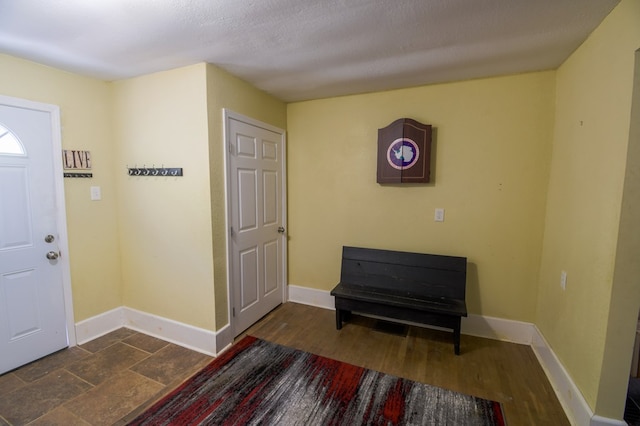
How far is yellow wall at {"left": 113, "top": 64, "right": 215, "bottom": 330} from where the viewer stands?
2.17 meters

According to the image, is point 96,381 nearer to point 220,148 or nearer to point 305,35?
point 220,148

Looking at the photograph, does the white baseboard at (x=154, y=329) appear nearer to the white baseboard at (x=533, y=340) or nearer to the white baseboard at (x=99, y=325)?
the white baseboard at (x=99, y=325)

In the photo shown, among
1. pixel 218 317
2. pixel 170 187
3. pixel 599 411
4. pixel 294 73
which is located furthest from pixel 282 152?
pixel 599 411

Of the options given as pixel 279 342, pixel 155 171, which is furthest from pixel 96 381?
pixel 155 171

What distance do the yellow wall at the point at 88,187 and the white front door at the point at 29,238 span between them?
10 centimetres

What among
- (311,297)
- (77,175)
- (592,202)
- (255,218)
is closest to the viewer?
(592,202)

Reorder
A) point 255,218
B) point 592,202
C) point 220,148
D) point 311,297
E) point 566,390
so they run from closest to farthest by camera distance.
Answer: point 592,202 → point 566,390 → point 220,148 → point 255,218 → point 311,297

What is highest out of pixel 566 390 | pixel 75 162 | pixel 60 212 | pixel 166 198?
pixel 75 162

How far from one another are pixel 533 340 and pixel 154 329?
134 inches

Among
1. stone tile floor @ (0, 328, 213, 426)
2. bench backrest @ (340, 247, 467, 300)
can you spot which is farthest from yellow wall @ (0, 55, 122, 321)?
bench backrest @ (340, 247, 467, 300)

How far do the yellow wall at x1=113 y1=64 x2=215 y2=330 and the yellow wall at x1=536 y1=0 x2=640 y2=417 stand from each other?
2.53 m

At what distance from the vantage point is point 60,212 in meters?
2.25

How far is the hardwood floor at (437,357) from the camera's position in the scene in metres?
1.79

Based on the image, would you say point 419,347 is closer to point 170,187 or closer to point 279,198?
point 279,198
